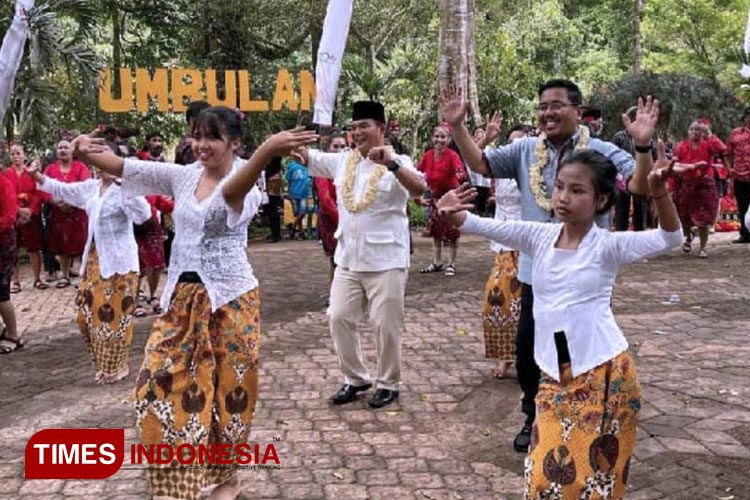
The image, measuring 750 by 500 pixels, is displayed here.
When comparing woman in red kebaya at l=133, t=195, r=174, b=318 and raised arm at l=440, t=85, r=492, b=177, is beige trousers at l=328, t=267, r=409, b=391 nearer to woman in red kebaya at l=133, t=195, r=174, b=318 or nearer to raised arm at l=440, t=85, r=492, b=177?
raised arm at l=440, t=85, r=492, b=177

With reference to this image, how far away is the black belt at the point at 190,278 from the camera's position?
3.83 meters

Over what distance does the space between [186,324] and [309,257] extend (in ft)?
28.9

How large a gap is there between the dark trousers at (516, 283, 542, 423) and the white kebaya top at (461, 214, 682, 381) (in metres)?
1.00

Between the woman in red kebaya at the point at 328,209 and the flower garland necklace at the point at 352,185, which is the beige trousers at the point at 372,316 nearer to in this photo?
the flower garland necklace at the point at 352,185

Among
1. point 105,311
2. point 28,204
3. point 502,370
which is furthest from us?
point 28,204

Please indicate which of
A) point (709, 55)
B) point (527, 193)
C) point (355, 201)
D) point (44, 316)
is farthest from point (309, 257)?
point (709, 55)

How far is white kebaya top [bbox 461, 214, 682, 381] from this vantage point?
10.7 ft

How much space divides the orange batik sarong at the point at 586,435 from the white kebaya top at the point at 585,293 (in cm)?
7

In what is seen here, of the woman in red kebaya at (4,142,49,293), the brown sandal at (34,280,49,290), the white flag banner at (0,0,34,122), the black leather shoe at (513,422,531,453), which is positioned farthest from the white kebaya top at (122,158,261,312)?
the brown sandal at (34,280,49,290)

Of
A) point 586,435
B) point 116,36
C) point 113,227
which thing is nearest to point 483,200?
point 116,36

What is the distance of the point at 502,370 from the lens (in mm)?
6254

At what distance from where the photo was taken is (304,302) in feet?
30.5

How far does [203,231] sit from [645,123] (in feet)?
6.34

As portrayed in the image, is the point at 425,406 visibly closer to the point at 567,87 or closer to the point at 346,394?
the point at 346,394
